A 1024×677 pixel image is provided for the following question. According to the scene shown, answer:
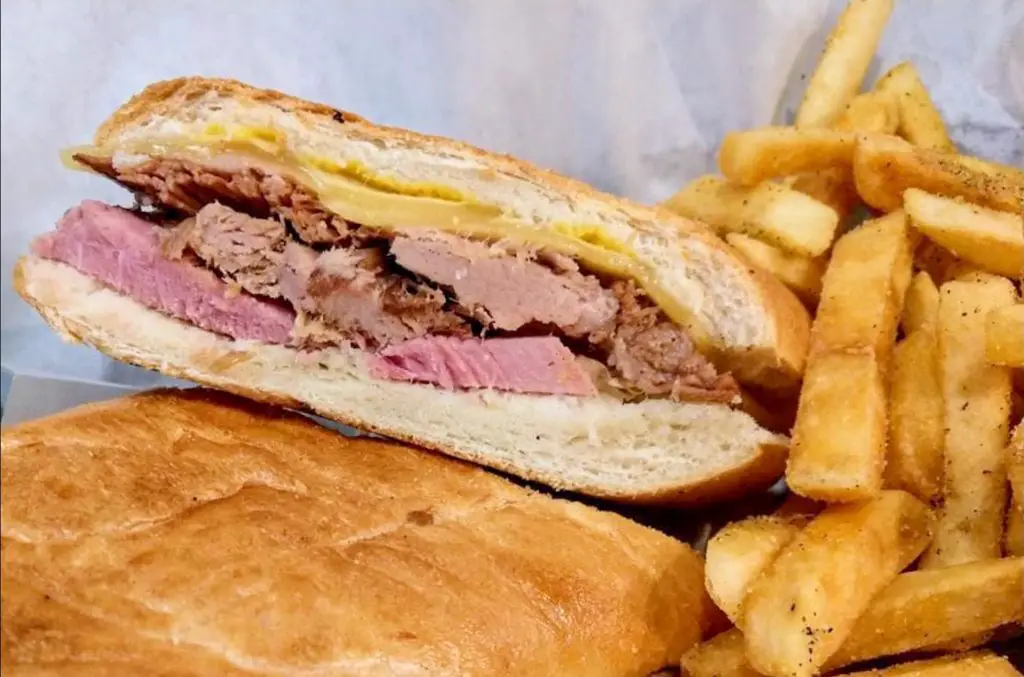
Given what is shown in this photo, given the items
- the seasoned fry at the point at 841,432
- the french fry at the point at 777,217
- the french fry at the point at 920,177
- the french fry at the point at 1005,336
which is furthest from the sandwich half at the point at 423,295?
the french fry at the point at 1005,336

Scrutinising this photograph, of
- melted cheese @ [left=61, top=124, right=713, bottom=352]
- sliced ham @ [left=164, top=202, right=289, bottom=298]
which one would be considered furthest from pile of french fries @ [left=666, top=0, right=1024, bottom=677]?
sliced ham @ [left=164, top=202, right=289, bottom=298]

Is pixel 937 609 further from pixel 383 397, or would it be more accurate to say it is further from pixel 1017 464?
pixel 383 397

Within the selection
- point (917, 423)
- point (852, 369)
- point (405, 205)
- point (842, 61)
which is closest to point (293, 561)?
point (405, 205)

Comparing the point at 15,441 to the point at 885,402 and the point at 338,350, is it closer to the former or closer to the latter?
the point at 338,350

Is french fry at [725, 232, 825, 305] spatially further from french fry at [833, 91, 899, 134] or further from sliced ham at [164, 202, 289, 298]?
sliced ham at [164, 202, 289, 298]

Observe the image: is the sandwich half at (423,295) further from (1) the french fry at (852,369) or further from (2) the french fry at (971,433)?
(2) the french fry at (971,433)

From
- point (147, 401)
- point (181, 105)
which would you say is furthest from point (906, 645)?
point (181, 105)
